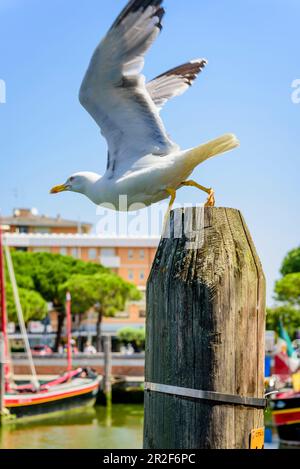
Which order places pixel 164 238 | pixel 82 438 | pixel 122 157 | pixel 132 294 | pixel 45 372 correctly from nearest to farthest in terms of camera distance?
pixel 164 238
pixel 122 157
pixel 82 438
pixel 45 372
pixel 132 294

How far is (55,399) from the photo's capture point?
2106cm

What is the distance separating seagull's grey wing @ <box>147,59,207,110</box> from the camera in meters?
3.54

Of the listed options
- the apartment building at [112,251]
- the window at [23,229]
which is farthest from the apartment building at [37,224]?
the apartment building at [112,251]

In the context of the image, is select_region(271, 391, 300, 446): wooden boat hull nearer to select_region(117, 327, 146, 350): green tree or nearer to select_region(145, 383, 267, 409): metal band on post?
select_region(117, 327, 146, 350): green tree

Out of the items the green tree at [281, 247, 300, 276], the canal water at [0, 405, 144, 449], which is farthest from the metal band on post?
the green tree at [281, 247, 300, 276]

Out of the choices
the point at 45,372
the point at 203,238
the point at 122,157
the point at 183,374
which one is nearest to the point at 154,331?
the point at 183,374

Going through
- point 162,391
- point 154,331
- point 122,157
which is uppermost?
point 122,157

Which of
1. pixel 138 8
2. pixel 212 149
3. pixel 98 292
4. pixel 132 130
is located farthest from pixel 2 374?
pixel 212 149

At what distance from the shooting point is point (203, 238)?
199 cm

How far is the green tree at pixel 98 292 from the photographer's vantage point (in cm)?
3225

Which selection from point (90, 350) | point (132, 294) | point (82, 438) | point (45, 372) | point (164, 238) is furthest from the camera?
point (132, 294)

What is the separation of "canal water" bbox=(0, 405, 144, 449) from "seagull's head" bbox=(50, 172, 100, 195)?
13.5 m
